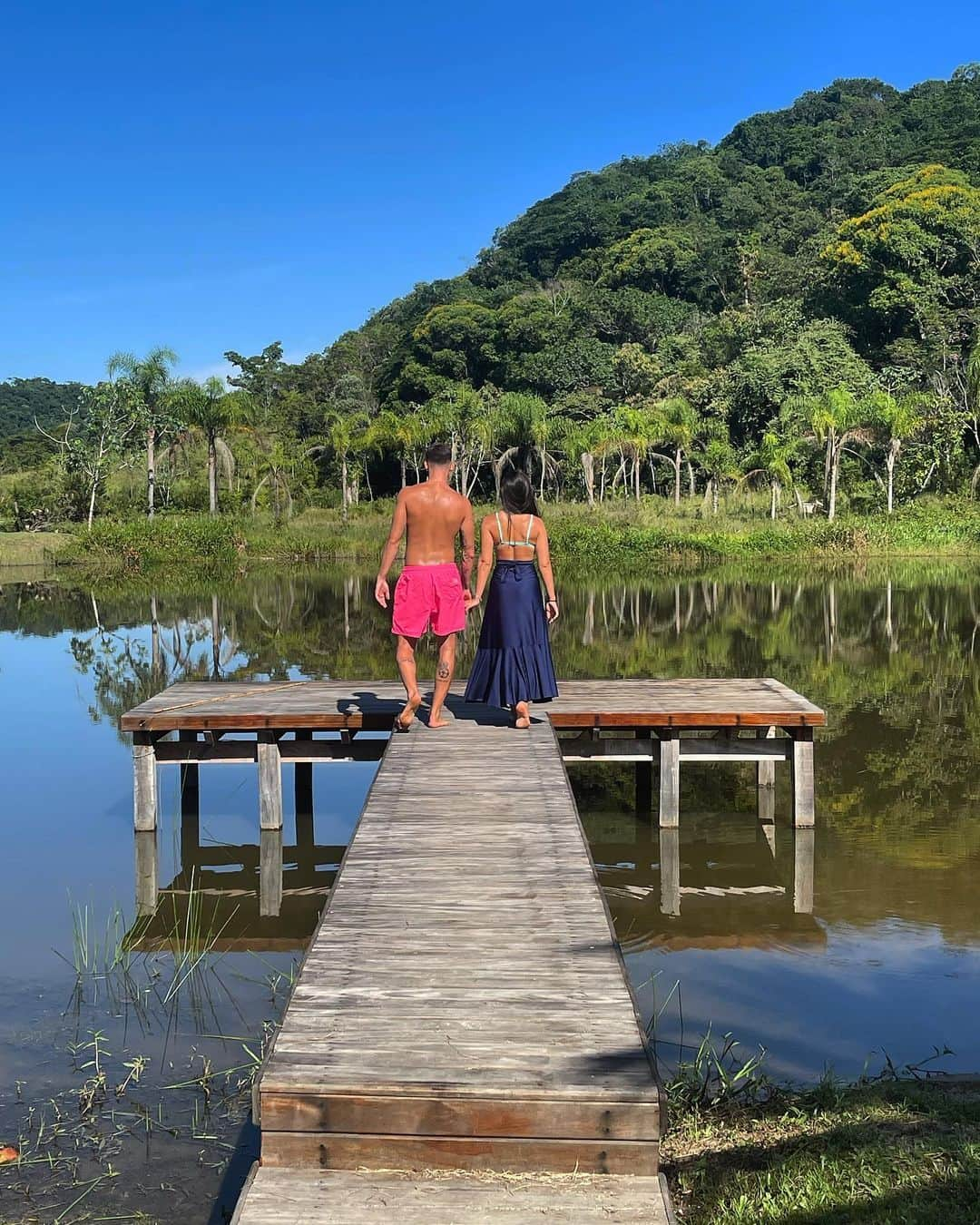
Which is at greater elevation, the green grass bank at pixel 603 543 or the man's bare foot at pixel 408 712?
the green grass bank at pixel 603 543

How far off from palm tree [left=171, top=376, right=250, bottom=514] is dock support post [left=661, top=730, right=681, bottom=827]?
117ft

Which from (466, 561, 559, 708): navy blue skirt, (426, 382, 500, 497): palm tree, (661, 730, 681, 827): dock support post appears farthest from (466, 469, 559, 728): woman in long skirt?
(426, 382, 500, 497): palm tree

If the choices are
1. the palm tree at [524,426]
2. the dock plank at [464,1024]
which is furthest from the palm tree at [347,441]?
the dock plank at [464,1024]

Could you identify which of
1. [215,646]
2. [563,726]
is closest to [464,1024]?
[563,726]

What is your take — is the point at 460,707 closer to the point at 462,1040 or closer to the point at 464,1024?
the point at 464,1024

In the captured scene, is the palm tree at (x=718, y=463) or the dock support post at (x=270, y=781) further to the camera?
the palm tree at (x=718, y=463)

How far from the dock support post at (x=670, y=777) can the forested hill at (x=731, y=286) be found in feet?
136

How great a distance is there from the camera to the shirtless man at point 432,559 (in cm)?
763

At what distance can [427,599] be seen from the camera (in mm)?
7770

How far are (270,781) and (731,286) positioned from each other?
65.1 m

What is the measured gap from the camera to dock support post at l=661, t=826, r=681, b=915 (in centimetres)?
747

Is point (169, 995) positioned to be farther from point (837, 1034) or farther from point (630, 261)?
point (630, 261)

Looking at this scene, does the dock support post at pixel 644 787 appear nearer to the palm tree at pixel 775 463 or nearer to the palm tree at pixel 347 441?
the palm tree at pixel 775 463

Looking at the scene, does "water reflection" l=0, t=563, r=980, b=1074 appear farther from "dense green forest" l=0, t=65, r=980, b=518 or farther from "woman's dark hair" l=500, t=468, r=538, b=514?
"dense green forest" l=0, t=65, r=980, b=518
